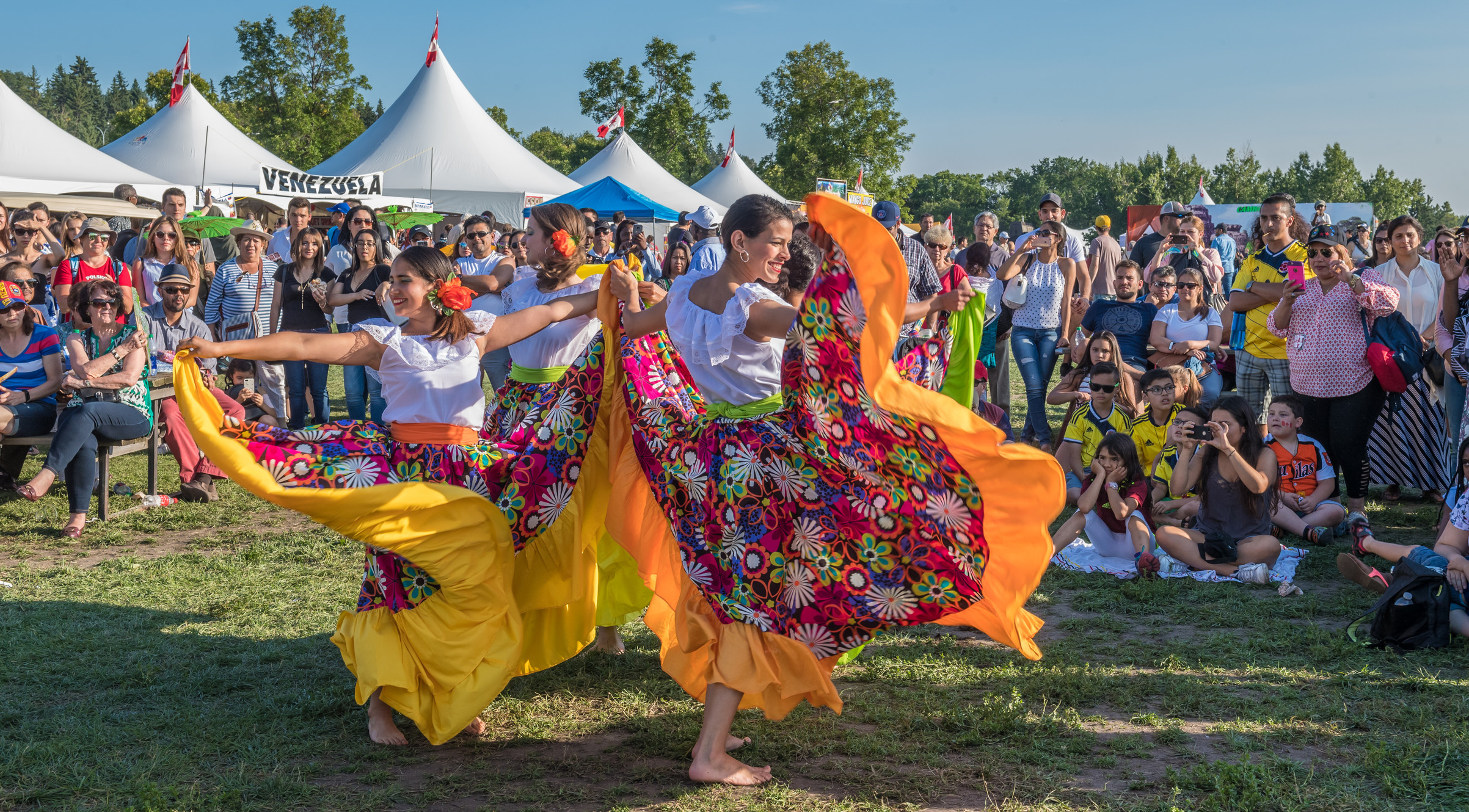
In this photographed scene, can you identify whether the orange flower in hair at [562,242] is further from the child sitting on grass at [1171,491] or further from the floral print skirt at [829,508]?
the child sitting on grass at [1171,491]

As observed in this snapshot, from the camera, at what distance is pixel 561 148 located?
2603 inches

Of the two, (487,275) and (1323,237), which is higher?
(1323,237)

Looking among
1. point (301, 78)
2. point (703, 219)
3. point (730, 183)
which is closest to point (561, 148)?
point (301, 78)

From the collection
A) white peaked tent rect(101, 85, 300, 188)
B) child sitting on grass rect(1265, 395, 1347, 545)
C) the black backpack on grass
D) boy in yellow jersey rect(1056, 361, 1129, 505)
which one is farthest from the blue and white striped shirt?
white peaked tent rect(101, 85, 300, 188)

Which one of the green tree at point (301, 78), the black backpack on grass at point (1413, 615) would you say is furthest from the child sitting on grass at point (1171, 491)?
the green tree at point (301, 78)

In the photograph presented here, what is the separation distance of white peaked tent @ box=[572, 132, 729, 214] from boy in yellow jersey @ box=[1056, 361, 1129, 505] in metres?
19.4

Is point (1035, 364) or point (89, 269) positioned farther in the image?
point (1035, 364)

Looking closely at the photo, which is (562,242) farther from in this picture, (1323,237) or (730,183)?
(730,183)

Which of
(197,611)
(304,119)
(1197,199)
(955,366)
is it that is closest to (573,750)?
(955,366)

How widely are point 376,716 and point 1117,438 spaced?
14.3 ft

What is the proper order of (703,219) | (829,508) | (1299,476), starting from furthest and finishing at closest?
(703,219)
(1299,476)
(829,508)

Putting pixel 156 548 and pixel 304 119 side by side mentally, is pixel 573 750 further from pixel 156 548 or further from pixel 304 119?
pixel 304 119

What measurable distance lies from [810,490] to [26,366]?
19.6 ft

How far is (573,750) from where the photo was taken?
148 inches
